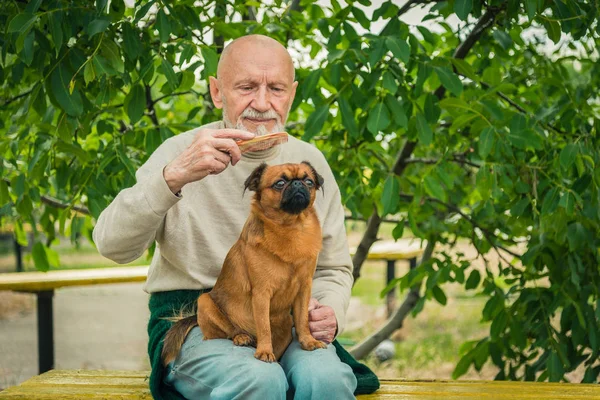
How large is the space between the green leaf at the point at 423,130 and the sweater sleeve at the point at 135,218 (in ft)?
4.33

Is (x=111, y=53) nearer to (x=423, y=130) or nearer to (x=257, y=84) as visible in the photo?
(x=257, y=84)

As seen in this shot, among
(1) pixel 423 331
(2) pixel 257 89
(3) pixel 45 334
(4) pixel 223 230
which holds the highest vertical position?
(2) pixel 257 89

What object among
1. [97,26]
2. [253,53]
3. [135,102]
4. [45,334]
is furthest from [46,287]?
[253,53]

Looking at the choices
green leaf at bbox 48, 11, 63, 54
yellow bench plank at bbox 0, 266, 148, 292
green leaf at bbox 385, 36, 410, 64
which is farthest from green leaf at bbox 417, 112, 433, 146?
yellow bench plank at bbox 0, 266, 148, 292

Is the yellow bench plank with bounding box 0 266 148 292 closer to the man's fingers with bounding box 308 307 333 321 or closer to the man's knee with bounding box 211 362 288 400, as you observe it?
the man's fingers with bounding box 308 307 333 321

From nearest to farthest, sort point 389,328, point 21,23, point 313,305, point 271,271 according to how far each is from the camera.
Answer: point 271,271 → point 313,305 → point 21,23 → point 389,328

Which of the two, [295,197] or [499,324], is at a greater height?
[295,197]

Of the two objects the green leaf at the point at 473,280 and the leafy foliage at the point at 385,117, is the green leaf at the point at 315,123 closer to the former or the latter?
the leafy foliage at the point at 385,117

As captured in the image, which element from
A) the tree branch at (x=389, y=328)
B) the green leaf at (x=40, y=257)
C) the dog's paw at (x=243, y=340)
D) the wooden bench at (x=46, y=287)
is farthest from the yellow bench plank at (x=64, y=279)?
the dog's paw at (x=243, y=340)

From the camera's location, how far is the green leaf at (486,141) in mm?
3209

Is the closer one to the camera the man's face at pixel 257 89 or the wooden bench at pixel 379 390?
the man's face at pixel 257 89

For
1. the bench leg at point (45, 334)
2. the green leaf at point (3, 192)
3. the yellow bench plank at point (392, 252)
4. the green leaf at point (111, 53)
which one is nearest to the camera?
the green leaf at point (111, 53)

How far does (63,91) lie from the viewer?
2.96 meters

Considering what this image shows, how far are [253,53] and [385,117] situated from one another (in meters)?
0.88
